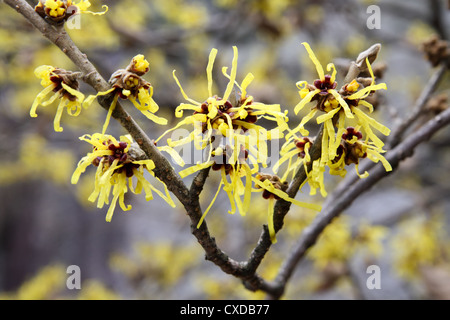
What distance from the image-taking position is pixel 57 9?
1.96ft

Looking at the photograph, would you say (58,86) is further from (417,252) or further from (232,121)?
(417,252)

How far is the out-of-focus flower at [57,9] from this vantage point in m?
0.60

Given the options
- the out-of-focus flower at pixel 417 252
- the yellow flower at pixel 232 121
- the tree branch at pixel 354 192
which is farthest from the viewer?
the out-of-focus flower at pixel 417 252

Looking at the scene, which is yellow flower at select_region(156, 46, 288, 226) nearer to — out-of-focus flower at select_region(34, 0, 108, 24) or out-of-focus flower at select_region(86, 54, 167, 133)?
out-of-focus flower at select_region(86, 54, 167, 133)

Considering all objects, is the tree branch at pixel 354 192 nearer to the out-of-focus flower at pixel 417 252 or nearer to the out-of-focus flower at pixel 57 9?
the out-of-focus flower at pixel 57 9

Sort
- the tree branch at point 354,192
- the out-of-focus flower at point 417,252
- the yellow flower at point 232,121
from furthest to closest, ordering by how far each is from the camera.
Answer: the out-of-focus flower at point 417,252 → the tree branch at point 354,192 → the yellow flower at point 232,121

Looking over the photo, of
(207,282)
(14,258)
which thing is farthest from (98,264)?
(207,282)

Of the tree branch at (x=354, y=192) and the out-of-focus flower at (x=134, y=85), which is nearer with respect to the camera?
the out-of-focus flower at (x=134, y=85)

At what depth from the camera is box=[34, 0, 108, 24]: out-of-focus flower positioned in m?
0.60

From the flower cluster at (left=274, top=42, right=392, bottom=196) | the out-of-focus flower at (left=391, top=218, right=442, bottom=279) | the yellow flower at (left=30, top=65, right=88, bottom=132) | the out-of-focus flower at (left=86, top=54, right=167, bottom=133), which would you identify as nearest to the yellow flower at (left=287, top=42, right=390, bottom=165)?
the flower cluster at (left=274, top=42, right=392, bottom=196)

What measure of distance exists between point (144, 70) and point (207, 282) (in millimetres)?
1393

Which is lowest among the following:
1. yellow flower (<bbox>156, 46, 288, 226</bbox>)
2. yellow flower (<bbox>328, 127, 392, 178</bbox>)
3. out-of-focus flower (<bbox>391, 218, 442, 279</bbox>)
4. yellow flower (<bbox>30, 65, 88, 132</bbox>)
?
out-of-focus flower (<bbox>391, 218, 442, 279</bbox>)

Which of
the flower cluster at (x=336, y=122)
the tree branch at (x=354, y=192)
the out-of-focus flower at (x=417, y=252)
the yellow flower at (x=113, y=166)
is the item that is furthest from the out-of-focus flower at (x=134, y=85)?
the out-of-focus flower at (x=417, y=252)
